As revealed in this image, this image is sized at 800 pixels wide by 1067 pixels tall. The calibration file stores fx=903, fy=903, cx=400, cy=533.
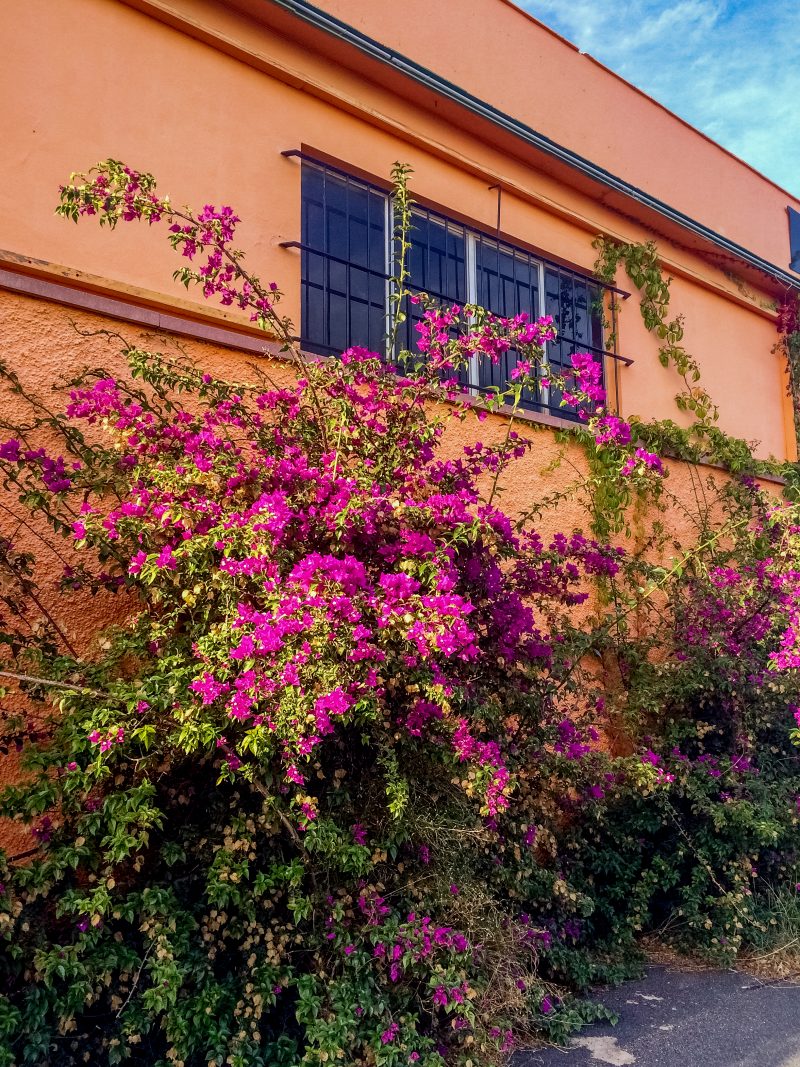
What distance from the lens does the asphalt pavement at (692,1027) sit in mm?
3303

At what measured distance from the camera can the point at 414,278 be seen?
5.48m

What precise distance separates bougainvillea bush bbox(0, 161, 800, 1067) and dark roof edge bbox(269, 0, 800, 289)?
1.52 meters

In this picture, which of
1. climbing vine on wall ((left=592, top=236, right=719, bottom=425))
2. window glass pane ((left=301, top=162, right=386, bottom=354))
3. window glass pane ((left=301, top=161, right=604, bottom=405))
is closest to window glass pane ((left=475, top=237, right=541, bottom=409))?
window glass pane ((left=301, top=161, right=604, bottom=405))

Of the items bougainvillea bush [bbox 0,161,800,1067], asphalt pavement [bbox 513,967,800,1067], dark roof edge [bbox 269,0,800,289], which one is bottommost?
asphalt pavement [bbox 513,967,800,1067]

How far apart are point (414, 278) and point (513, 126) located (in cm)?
117

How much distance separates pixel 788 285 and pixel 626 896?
559 cm

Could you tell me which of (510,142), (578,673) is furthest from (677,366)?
(578,673)

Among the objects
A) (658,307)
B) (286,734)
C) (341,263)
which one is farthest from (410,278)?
(286,734)

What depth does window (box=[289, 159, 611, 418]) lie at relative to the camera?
4.96 m

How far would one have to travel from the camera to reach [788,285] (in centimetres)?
778

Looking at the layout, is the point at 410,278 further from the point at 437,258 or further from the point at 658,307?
the point at 658,307

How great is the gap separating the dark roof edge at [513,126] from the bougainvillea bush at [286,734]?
1523 millimetres

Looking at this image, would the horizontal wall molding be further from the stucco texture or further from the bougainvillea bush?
the bougainvillea bush

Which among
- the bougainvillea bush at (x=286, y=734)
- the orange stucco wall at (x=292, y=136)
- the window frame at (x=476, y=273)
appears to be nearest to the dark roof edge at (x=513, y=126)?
the orange stucco wall at (x=292, y=136)
